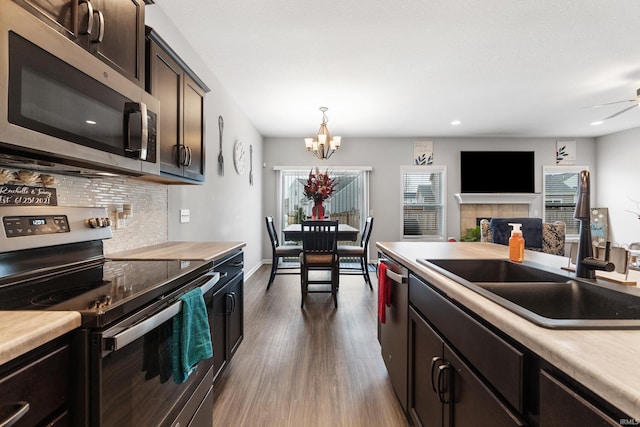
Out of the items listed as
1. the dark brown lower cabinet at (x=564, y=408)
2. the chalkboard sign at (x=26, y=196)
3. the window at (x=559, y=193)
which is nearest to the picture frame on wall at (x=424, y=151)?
the window at (x=559, y=193)

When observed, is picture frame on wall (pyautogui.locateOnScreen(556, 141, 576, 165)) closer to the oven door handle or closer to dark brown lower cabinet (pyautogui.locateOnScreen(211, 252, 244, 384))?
dark brown lower cabinet (pyautogui.locateOnScreen(211, 252, 244, 384))

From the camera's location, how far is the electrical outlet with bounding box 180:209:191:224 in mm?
Result: 2682

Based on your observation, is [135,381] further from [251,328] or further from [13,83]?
[251,328]

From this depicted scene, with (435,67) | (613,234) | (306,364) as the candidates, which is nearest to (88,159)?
(306,364)

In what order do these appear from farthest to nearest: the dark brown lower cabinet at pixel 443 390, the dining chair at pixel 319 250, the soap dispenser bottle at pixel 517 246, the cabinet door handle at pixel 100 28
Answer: the dining chair at pixel 319 250, the soap dispenser bottle at pixel 517 246, the cabinet door handle at pixel 100 28, the dark brown lower cabinet at pixel 443 390

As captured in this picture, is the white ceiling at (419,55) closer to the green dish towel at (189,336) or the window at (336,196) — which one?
the window at (336,196)

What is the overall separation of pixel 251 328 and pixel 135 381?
6.99 ft

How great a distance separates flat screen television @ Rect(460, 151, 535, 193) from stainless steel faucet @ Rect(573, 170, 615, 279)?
574 centimetres

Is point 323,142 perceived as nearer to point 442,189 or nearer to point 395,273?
point 395,273

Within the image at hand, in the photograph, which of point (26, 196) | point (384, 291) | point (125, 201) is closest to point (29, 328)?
point (26, 196)

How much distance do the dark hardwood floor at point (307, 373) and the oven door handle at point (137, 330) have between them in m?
0.99

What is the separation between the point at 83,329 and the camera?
764mm

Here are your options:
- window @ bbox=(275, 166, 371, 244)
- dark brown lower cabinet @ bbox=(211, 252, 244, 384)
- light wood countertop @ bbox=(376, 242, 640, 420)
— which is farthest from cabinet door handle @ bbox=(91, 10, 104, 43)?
window @ bbox=(275, 166, 371, 244)

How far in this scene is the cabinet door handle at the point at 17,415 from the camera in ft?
1.81
